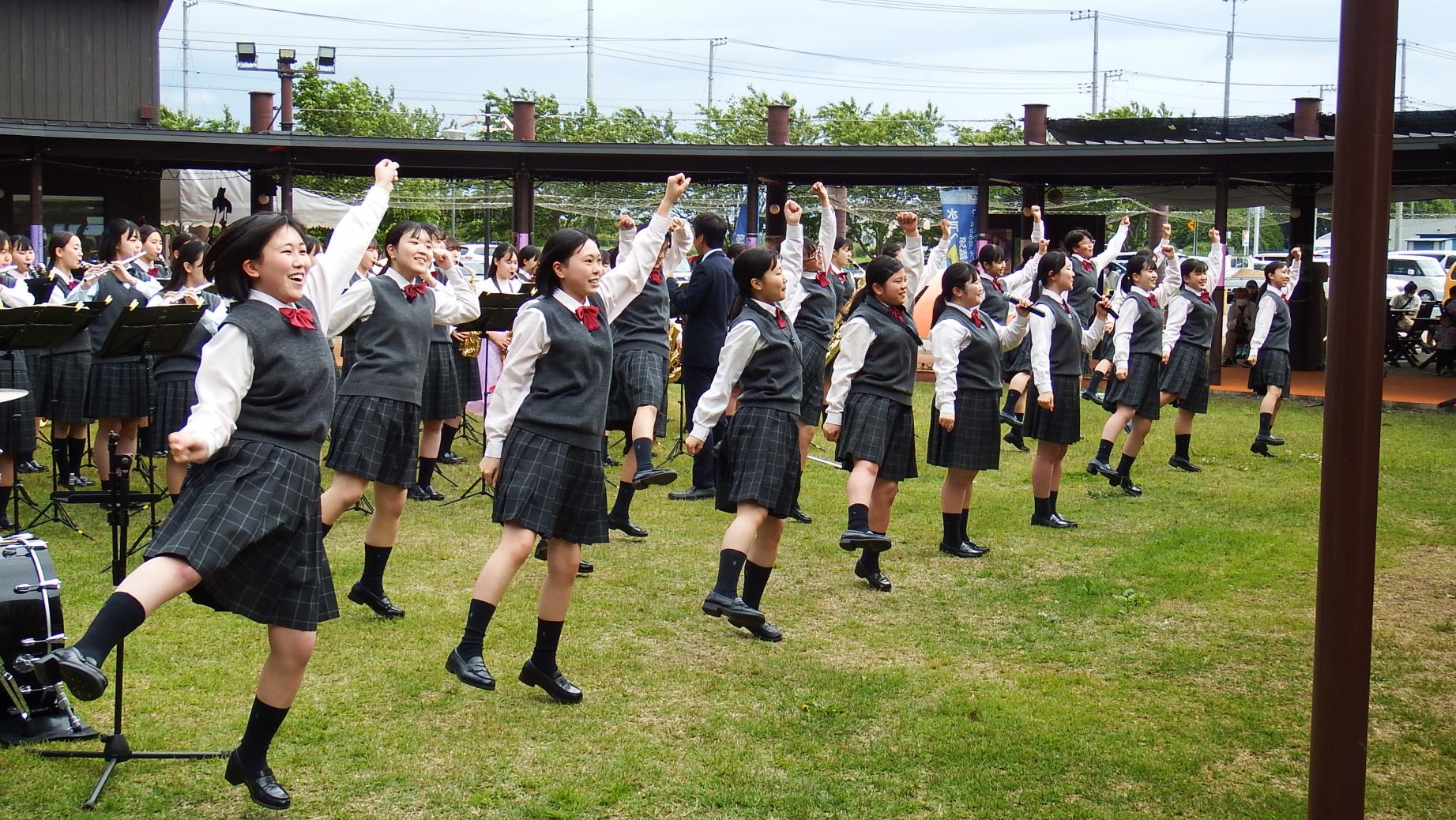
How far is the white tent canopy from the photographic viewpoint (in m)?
22.8

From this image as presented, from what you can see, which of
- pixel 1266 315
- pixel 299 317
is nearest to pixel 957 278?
pixel 299 317

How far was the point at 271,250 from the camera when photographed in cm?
397

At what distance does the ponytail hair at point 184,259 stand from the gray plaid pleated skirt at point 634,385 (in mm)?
2627

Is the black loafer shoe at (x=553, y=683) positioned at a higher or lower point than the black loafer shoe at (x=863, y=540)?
lower

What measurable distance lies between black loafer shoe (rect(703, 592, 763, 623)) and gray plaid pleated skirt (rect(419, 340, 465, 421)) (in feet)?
12.8

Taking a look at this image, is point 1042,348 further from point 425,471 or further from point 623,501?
point 425,471

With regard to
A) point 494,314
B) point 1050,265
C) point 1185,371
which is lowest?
point 1185,371

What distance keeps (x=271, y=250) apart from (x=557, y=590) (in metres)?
1.84

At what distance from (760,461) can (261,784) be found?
2776 millimetres

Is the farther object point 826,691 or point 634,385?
point 634,385

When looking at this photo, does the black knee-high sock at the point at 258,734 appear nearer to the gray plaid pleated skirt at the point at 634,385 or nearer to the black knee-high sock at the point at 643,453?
the black knee-high sock at the point at 643,453

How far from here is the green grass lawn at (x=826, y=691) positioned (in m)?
4.29

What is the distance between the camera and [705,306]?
9.70 m

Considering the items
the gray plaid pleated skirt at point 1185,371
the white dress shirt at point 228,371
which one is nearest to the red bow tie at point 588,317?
the white dress shirt at point 228,371
